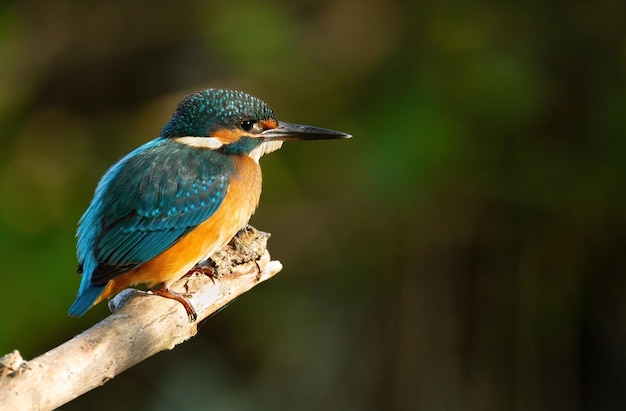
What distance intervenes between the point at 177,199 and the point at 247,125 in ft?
1.38

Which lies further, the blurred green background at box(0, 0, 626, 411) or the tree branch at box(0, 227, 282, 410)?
the blurred green background at box(0, 0, 626, 411)

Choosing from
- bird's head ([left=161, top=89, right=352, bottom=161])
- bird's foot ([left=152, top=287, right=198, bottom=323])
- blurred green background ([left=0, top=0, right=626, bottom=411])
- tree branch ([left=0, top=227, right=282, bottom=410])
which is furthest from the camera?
blurred green background ([left=0, top=0, right=626, bottom=411])

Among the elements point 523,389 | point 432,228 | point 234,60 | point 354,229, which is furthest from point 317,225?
point 523,389

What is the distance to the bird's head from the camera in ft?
11.3

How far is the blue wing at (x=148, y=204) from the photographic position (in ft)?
10.2

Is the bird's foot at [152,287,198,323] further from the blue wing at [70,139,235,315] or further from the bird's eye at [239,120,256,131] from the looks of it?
the bird's eye at [239,120,256,131]

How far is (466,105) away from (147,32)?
186cm

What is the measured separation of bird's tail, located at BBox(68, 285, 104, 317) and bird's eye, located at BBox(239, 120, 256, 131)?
86 centimetres

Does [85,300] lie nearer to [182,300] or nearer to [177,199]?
[182,300]

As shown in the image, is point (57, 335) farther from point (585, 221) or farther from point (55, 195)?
point (585, 221)

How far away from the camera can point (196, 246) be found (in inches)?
126

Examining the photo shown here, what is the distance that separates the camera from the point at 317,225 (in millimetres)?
5051

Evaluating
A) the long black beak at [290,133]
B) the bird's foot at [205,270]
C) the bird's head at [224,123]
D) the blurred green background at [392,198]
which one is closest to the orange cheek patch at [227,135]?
the bird's head at [224,123]

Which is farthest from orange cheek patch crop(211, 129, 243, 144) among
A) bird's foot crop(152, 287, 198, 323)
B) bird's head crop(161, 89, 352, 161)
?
bird's foot crop(152, 287, 198, 323)
